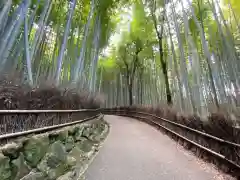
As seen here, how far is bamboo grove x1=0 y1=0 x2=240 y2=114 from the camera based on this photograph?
5086 mm

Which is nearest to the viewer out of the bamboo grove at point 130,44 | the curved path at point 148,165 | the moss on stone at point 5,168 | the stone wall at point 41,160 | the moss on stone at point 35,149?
the moss on stone at point 5,168

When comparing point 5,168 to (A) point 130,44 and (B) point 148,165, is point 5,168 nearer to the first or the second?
(B) point 148,165

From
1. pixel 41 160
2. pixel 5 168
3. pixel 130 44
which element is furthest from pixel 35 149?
pixel 130 44

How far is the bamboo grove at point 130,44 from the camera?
5.09 m

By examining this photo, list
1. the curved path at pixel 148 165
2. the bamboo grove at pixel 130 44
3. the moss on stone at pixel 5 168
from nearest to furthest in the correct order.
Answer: the moss on stone at pixel 5 168, the curved path at pixel 148 165, the bamboo grove at pixel 130 44

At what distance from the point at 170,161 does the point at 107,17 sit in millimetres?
9366

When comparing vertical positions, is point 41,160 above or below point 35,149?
below

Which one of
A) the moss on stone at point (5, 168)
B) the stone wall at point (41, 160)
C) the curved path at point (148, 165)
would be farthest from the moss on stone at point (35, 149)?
the curved path at point (148, 165)

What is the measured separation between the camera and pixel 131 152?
4523 millimetres

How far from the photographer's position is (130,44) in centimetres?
1823

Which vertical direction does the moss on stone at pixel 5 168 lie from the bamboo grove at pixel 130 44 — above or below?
below

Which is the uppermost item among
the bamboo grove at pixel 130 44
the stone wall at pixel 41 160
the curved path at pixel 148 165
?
the bamboo grove at pixel 130 44

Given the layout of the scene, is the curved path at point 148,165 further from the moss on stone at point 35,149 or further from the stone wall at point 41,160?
the moss on stone at point 35,149

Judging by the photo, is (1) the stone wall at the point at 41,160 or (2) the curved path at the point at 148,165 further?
(2) the curved path at the point at 148,165
